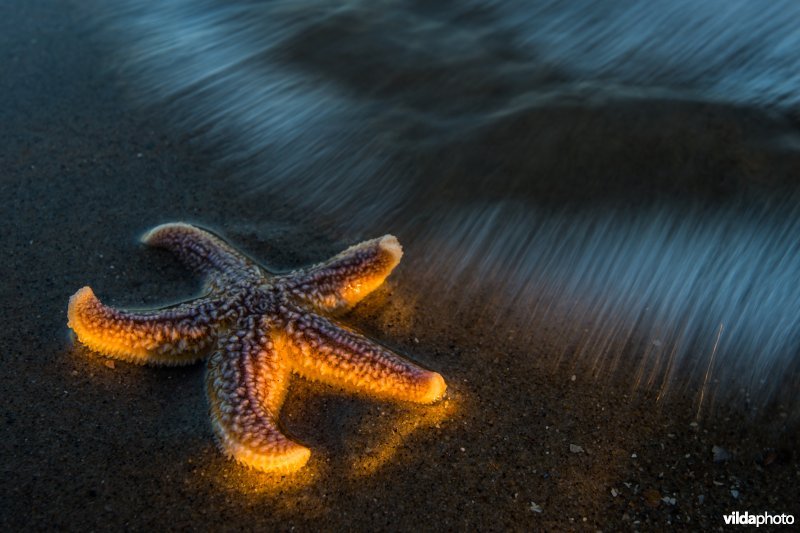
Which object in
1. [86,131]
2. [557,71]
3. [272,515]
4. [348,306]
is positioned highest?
[557,71]


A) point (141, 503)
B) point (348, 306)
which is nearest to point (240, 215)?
point (348, 306)

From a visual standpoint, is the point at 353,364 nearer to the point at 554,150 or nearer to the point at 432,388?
the point at 432,388

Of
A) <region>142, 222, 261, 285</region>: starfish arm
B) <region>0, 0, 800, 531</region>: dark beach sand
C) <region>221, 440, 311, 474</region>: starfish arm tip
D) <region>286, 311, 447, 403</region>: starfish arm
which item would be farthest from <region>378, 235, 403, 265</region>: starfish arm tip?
<region>221, 440, 311, 474</region>: starfish arm tip

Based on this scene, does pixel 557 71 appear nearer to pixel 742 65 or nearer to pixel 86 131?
pixel 742 65

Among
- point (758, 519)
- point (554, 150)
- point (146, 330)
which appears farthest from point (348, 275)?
point (758, 519)

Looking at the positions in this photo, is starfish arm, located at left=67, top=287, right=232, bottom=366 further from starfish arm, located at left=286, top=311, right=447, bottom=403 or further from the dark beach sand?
starfish arm, located at left=286, top=311, right=447, bottom=403

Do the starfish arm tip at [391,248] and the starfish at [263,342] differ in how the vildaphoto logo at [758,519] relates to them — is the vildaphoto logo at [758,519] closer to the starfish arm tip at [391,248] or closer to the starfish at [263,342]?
the starfish at [263,342]
